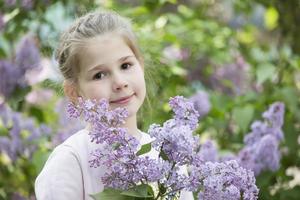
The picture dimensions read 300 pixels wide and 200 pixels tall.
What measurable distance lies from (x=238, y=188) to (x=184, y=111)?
20 centimetres

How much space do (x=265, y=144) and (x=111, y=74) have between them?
0.82 meters

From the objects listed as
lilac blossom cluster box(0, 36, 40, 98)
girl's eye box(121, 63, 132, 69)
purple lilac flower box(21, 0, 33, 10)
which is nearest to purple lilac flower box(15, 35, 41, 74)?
lilac blossom cluster box(0, 36, 40, 98)

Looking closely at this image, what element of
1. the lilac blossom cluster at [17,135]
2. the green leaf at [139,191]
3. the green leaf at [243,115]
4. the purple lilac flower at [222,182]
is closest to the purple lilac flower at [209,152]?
the green leaf at [243,115]

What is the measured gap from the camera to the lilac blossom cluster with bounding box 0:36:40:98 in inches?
110

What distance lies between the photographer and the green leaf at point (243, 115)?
2.81 meters

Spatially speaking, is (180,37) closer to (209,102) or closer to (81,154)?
(209,102)

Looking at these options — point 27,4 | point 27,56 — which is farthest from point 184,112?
point 27,4

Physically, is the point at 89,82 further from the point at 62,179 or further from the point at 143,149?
the point at 143,149

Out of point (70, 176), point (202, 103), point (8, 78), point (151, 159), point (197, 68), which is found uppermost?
point (151, 159)

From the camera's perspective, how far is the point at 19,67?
2820mm

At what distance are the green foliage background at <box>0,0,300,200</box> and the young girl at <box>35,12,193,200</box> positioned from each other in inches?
15.4

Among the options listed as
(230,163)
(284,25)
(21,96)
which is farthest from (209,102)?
(230,163)

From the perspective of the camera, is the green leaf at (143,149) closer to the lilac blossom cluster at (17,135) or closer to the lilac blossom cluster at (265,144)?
the lilac blossom cluster at (265,144)

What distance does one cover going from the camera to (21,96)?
281 cm
